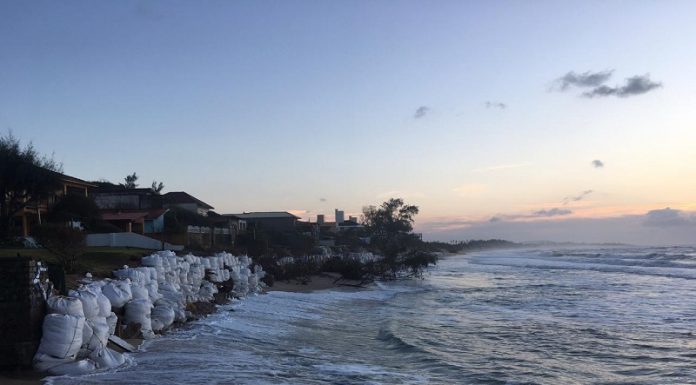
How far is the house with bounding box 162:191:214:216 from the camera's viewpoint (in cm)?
6481

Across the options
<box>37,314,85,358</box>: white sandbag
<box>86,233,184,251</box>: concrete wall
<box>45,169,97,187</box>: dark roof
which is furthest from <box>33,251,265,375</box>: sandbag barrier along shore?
<box>45,169,97,187</box>: dark roof

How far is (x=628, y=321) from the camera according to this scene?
1781cm

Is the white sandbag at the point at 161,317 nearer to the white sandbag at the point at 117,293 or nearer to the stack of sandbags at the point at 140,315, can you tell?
the stack of sandbags at the point at 140,315

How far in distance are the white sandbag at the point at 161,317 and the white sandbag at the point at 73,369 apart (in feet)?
12.7

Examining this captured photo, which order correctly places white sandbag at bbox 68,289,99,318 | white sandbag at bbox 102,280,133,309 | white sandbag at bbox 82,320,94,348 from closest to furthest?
white sandbag at bbox 82,320,94,348
white sandbag at bbox 68,289,99,318
white sandbag at bbox 102,280,133,309

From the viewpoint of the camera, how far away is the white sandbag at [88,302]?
10.3m

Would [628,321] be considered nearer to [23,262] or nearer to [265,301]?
[265,301]

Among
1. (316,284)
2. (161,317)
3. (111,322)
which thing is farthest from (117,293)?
(316,284)

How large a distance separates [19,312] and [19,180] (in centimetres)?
2665

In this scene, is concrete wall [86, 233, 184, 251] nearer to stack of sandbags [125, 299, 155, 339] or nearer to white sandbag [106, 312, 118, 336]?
stack of sandbags [125, 299, 155, 339]

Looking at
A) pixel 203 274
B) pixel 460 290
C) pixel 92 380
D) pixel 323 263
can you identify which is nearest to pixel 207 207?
pixel 323 263

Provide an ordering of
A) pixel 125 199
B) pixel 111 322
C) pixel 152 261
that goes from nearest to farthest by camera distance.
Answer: pixel 111 322, pixel 152 261, pixel 125 199

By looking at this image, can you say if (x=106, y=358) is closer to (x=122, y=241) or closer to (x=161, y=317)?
(x=161, y=317)

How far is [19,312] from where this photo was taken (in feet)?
31.0
